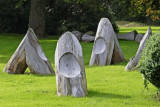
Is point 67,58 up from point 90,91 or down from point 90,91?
up

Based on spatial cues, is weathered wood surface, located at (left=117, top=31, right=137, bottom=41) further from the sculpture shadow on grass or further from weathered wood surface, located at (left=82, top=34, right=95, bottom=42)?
the sculpture shadow on grass

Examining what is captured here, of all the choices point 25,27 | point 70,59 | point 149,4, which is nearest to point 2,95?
point 70,59

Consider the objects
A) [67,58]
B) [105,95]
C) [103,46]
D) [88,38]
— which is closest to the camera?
[105,95]

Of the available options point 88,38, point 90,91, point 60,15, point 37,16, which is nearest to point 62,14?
point 60,15

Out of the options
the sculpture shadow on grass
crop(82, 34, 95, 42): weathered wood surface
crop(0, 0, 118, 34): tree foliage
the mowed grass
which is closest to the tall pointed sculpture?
the mowed grass

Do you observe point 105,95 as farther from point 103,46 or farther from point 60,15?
point 60,15

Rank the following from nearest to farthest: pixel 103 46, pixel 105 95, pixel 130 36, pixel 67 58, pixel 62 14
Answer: pixel 105 95 → pixel 67 58 → pixel 103 46 → pixel 130 36 → pixel 62 14

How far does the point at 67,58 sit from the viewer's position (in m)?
9.16

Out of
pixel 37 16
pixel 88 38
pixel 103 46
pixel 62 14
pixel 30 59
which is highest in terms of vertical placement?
pixel 30 59

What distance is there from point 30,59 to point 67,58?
3878 millimetres

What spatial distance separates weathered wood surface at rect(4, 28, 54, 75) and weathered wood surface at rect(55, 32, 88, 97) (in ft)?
12.4

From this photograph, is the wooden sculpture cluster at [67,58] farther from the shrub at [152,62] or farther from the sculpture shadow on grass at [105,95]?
the shrub at [152,62]

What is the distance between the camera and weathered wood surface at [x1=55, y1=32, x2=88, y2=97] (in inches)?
341

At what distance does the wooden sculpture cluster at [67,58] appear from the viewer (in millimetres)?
8719
